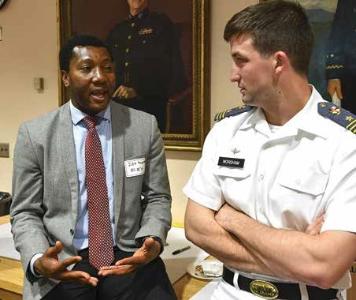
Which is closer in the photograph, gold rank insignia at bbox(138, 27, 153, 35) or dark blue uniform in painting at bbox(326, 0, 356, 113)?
dark blue uniform in painting at bbox(326, 0, 356, 113)

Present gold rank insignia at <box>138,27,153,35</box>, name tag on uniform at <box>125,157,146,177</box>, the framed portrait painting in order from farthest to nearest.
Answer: gold rank insignia at <box>138,27,153,35</box> → the framed portrait painting → name tag on uniform at <box>125,157,146,177</box>

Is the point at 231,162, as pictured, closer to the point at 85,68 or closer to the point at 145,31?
the point at 85,68

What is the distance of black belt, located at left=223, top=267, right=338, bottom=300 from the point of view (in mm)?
1127

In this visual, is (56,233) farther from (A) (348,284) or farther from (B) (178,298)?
(A) (348,284)

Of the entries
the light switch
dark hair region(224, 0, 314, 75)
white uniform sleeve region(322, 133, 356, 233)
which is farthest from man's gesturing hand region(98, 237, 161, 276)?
the light switch

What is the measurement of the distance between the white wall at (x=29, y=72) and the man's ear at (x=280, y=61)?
3.62 ft

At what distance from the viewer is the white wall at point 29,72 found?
2.32m

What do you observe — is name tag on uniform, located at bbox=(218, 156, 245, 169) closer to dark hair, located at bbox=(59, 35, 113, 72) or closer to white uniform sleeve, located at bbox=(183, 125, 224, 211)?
white uniform sleeve, located at bbox=(183, 125, 224, 211)

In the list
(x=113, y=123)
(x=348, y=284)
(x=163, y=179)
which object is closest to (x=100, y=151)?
(x=113, y=123)

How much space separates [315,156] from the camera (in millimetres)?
1123

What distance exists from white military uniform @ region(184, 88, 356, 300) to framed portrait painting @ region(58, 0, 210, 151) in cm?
83

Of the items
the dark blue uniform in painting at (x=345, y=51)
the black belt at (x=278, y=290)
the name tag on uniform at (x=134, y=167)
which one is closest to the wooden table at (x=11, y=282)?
the name tag on uniform at (x=134, y=167)

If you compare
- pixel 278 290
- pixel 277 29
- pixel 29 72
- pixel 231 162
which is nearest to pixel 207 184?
pixel 231 162

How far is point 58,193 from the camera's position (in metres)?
1.49
